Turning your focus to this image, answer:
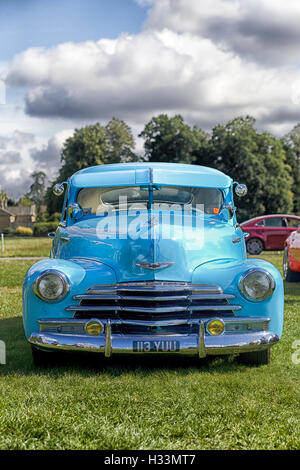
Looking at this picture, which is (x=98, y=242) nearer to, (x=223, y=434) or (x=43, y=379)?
(x=43, y=379)

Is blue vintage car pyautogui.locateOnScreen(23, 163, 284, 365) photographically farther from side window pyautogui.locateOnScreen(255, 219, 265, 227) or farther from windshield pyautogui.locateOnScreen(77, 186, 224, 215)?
side window pyautogui.locateOnScreen(255, 219, 265, 227)

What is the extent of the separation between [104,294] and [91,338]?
38 cm

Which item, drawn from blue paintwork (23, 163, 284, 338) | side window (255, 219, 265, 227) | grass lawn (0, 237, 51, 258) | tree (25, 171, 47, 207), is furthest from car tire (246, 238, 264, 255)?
tree (25, 171, 47, 207)

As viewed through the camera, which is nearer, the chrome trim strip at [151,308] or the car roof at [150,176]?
the chrome trim strip at [151,308]

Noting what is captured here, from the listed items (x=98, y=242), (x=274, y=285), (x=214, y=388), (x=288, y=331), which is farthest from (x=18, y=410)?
(x=288, y=331)

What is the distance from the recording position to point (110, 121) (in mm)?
59156

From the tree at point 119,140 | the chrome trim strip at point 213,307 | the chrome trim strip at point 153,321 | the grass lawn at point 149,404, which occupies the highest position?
the tree at point 119,140

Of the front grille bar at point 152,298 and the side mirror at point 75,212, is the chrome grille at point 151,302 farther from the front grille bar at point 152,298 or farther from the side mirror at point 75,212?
the side mirror at point 75,212

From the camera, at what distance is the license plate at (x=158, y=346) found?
4082 millimetres

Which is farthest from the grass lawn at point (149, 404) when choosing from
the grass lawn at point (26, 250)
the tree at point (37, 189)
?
the tree at point (37, 189)

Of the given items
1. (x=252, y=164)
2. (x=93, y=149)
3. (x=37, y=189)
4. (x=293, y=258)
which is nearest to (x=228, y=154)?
(x=252, y=164)

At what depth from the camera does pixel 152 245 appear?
4.54 metres

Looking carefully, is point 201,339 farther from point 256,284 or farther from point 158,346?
point 256,284

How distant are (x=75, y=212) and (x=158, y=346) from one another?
7.20 feet
